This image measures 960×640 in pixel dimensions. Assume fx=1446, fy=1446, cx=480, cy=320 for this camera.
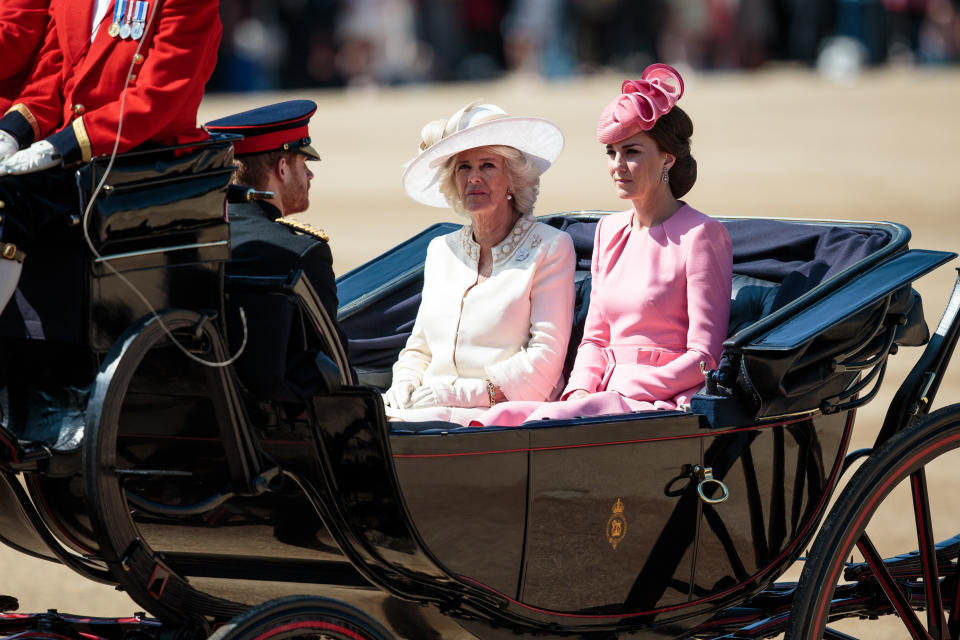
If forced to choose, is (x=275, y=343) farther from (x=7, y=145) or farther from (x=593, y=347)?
(x=593, y=347)

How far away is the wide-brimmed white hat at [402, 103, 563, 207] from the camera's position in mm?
3555

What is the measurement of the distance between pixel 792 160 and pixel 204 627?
11869mm

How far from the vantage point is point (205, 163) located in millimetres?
2557

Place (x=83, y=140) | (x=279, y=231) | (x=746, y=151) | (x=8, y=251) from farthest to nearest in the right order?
(x=746, y=151)
(x=279, y=231)
(x=83, y=140)
(x=8, y=251)

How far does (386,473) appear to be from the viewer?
2.72 m

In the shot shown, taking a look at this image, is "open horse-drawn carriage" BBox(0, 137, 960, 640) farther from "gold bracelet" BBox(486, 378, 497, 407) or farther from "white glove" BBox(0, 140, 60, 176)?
"gold bracelet" BBox(486, 378, 497, 407)

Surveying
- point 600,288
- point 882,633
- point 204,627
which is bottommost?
point 882,633

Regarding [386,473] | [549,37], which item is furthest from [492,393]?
[549,37]

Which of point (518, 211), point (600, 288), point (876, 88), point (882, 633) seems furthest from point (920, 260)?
point (876, 88)

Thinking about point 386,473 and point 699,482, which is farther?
point 699,482

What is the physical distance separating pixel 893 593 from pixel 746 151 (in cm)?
1159

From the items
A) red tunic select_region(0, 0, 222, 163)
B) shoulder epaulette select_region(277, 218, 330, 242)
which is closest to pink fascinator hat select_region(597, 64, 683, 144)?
shoulder epaulette select_region(277, 218, 330, 242)

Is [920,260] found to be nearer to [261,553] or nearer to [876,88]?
[261,553]

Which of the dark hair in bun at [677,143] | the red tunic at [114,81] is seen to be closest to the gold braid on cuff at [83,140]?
the red tunic at [114,81]
